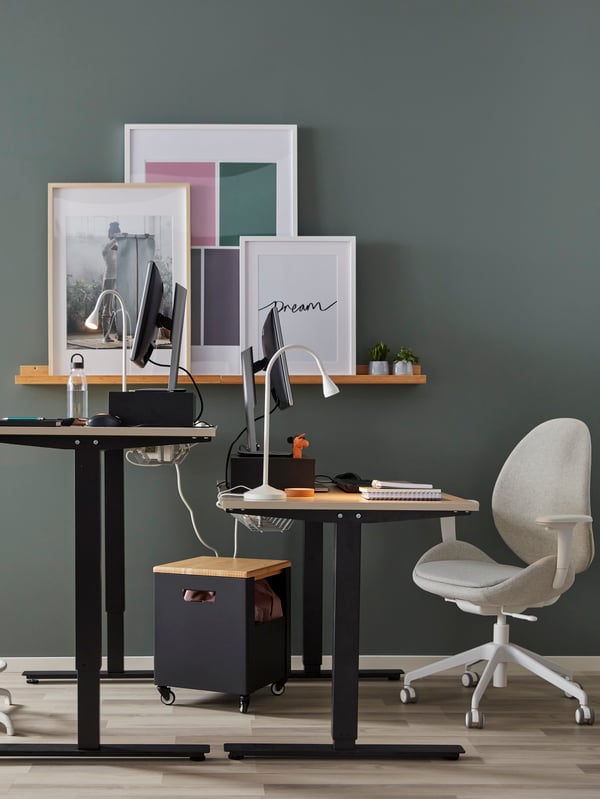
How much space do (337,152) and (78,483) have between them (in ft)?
6.42

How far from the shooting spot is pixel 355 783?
2668 mm

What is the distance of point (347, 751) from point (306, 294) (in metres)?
1.87

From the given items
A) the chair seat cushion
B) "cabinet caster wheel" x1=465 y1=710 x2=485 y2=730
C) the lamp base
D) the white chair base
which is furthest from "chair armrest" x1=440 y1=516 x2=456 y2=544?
the lamp base

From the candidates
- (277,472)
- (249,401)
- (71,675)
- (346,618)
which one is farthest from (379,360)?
(71,675)

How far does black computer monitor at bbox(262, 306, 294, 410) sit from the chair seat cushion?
2.71 ft

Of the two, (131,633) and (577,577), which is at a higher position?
(577,577)

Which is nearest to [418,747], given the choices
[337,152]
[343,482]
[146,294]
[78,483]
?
[343,482]

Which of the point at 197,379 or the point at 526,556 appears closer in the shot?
the point at 526,556

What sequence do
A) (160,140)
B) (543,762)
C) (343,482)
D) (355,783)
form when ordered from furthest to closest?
1. (160,140)
2. (343,482)
3. (543,762)
4. (355,783)

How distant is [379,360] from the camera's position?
389 cm

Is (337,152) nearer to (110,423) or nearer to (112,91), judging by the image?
(112,91)

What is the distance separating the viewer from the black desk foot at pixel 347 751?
2809 millimetres

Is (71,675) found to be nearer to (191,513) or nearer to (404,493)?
(191,513)

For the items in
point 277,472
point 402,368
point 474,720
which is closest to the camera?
point 277,472
